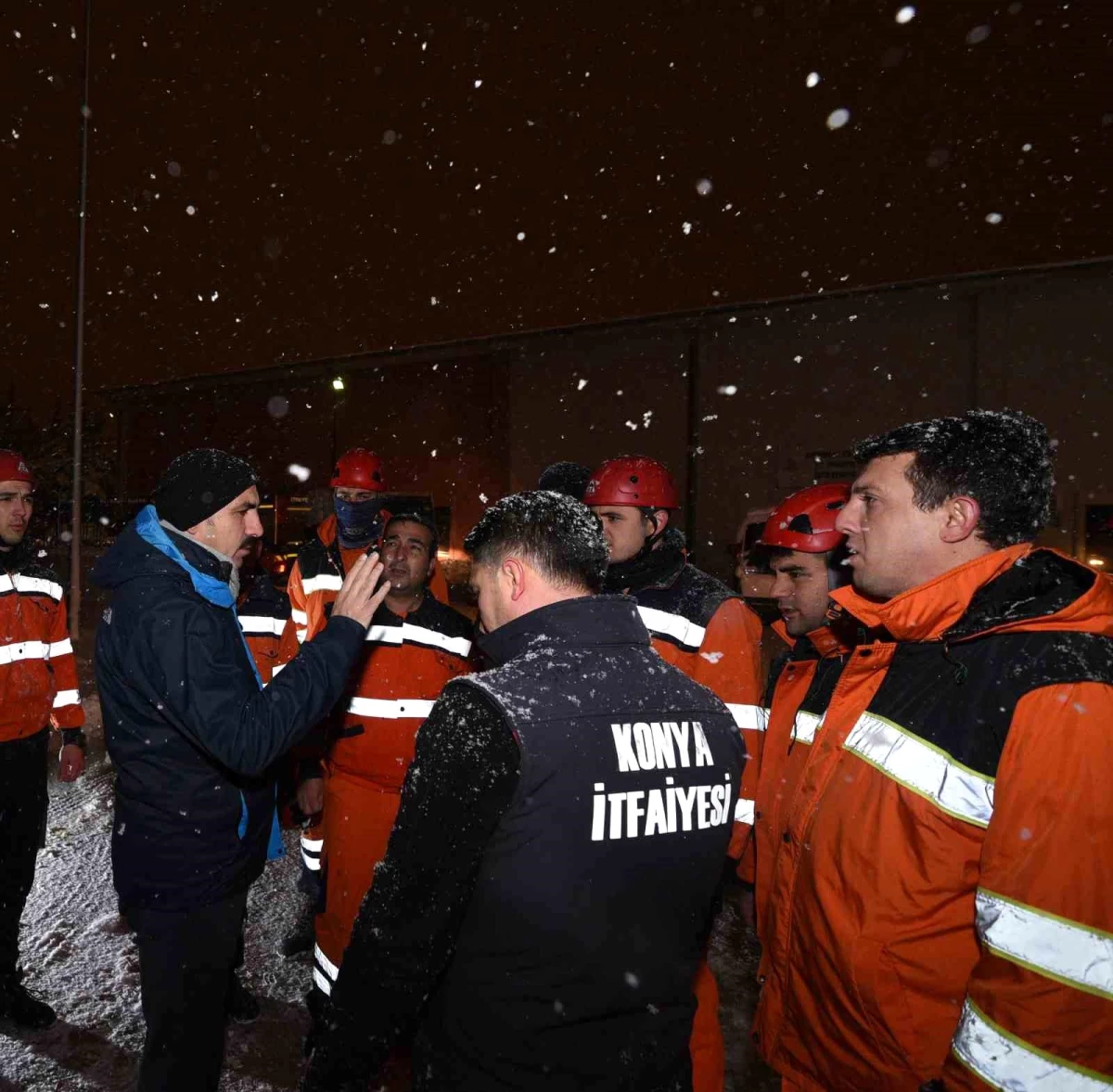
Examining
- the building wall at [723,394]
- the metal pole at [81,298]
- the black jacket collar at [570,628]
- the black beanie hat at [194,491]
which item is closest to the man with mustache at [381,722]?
the black beanie hat at [194,491]

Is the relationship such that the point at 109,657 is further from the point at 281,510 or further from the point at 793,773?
the point at 281,510

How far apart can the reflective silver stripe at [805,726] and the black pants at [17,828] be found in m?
3.68

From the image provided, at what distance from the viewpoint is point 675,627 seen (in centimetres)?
336

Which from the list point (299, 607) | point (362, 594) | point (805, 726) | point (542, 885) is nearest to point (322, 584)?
point (299, 607)

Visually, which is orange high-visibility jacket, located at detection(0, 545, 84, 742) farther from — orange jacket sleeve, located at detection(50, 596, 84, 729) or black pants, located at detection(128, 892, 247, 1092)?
black pants, located at detection(128, 892, 247, 1092)

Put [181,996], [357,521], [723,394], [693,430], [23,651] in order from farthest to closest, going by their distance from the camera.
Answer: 1. [693,430]
2. [723,394]
3. [357,521]
4. [23,651]
5. [181,996]

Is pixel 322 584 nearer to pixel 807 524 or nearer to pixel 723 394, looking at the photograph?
pixel 807 524

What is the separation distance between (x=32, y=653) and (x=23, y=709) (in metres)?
0.32

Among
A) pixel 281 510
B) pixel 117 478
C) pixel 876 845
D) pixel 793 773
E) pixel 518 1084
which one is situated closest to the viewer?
pixel 518 1084

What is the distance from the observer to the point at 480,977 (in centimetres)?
158

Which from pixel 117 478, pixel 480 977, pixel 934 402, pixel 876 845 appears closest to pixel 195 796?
pixel 480 977

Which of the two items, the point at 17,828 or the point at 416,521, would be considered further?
the point at 416,521

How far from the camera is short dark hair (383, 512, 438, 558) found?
13.9 ft

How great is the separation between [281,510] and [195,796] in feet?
71.1
